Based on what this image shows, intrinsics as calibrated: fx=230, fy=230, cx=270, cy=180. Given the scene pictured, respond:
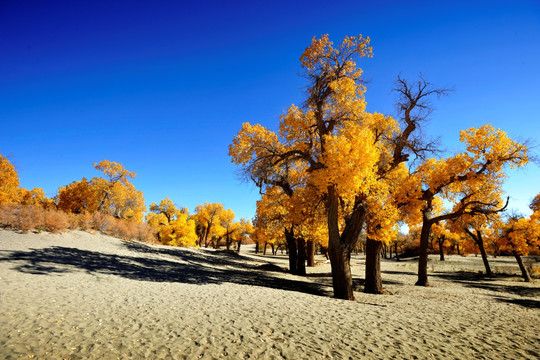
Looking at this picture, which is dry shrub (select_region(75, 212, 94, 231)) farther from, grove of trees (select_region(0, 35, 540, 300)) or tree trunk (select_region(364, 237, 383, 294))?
tree trunk (select_region(364, 237, 383, 294))

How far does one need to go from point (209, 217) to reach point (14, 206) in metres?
37.5

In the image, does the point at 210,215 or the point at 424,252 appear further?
the point at 210,215

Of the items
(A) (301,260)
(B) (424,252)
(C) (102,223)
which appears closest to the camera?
(B) (424,252)

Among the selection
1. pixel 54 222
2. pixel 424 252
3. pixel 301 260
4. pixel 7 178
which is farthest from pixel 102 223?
pixel 424 252

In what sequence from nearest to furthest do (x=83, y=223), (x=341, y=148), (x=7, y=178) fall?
(x=341, y=148)
(x=83, y=223)
(x=7, y=178)

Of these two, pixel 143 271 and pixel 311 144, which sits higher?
pixel 311 144

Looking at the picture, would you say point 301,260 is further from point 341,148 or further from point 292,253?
point 341,148

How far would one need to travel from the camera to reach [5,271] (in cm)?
930

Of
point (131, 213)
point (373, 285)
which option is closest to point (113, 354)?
point (373, 285)

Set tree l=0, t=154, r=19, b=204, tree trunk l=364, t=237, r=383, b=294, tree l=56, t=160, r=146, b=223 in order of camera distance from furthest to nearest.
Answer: tree l=56, t=160, r=146, b=223, tree l=0, t=154, r=19, b=204, tree trunk l=364, t=237, r=383, b=294

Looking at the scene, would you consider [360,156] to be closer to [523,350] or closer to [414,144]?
[414,144]

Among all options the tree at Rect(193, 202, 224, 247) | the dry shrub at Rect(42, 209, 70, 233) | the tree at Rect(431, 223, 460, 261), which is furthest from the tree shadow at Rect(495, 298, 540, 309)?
the tree at Rect(193, 202, 224, 247)

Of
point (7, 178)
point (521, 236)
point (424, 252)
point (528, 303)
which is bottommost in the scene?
point (528, 303)

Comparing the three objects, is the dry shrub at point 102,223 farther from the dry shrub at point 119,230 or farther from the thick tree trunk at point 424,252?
the thick tree trunk at point 424,252
